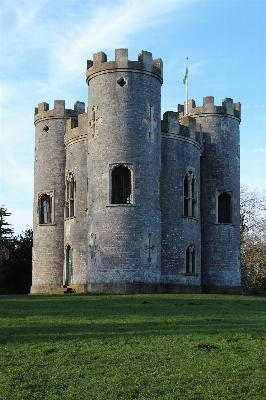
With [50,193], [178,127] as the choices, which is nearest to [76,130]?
[50,193]

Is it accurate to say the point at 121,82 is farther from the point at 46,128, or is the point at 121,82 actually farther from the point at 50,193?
the point at 50,193

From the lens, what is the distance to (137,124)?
31.9 m

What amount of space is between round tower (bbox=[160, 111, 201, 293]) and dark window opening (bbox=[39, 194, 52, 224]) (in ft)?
28.5

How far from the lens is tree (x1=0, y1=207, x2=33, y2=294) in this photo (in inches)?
1777

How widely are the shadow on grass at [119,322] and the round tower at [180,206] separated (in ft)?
39.9

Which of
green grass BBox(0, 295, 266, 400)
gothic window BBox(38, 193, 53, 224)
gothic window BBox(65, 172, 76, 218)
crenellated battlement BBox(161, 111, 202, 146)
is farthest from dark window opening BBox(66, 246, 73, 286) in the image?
green grass BBox(0, 295, 266, 400)

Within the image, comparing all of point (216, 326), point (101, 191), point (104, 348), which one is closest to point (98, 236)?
point (101, 191)

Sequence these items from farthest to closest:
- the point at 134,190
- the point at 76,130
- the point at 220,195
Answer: the point at 220,195
the point at 76,130
the point at 134,190

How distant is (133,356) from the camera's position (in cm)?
1145

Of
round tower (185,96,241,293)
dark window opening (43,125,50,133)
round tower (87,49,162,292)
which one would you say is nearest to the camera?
round tower (87,49,162,292)

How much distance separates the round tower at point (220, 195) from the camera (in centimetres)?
3856

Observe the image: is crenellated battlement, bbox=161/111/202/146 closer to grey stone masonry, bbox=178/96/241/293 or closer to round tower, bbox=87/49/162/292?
round tower, bbox=87/49/162/292

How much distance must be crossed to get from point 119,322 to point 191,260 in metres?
20.0

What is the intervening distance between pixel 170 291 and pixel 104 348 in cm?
2173
